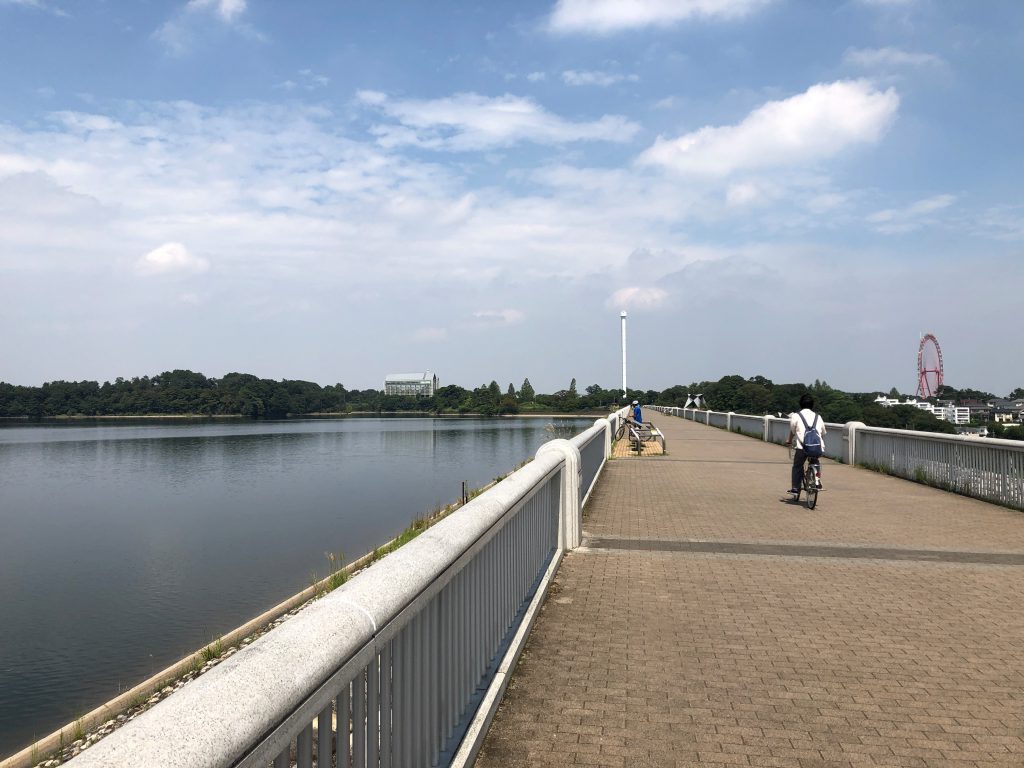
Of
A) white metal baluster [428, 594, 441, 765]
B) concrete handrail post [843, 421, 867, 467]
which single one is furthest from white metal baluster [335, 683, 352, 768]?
concrete handrail post [843, 421, 867, 467]

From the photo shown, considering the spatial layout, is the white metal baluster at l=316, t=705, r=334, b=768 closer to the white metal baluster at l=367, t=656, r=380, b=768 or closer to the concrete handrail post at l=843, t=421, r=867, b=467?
the white metal baluster at l=367, t=656, r=380, b=768

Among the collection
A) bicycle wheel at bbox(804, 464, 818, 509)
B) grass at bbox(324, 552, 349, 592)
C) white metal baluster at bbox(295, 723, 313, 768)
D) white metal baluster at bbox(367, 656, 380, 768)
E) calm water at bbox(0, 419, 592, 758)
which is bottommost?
calm water at bbox(0, 419, 592, 758)

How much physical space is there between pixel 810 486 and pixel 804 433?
83 centimetres

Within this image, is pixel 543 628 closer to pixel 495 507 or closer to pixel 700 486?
pixel 495 507

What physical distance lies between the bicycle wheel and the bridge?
1.68 metres

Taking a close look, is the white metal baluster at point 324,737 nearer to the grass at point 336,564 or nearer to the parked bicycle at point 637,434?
the grass at point 336,564

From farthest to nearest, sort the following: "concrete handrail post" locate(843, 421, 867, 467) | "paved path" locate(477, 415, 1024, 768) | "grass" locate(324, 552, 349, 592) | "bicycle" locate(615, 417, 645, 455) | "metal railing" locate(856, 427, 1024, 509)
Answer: "bicycle" locate(615, 417, 645, 455), "concrete handrail post" locate(843, 421, 867, 467), "grass" locate(324, 552, 349, 592), "metal railing" locate(856, 427, 1024, 509), "paved path" locate(477, 415, 1024, 768)

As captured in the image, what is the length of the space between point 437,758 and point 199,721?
2.08 m

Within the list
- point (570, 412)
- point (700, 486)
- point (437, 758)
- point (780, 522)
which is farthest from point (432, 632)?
point (570, 412)

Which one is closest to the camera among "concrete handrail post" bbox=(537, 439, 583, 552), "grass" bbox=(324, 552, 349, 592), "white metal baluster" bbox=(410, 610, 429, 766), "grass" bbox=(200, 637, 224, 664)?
"white metal baluster" bbox=(410, 610, 429, 766)

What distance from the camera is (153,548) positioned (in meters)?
21.6

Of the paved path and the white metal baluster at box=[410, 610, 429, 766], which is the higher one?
the white metal baluster at box=[410, 610, 429, 766]

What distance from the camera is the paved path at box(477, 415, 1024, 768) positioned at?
391 centimetres

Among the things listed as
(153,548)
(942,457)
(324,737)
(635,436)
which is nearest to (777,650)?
(324,737)
